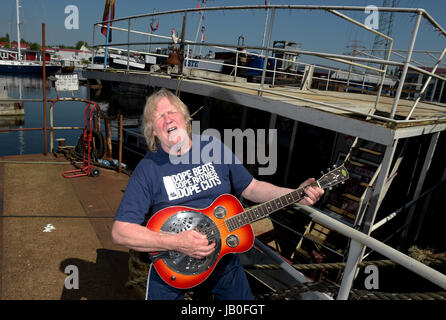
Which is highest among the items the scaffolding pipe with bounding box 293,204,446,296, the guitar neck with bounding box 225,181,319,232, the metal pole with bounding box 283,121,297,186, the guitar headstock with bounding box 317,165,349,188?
the guitar headstock with bounding box 317,165,349,188

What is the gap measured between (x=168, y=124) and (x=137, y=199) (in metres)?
0.69

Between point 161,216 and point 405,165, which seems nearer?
point 161,216

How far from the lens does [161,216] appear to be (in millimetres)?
2006

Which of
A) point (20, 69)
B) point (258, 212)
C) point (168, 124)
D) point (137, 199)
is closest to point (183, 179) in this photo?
point (137, 199)

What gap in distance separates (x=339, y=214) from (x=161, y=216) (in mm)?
4377

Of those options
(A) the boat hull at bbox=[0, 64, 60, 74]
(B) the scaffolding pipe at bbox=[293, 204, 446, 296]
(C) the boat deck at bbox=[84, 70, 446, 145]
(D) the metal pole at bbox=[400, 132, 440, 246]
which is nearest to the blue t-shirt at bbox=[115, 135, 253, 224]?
(B) the scaffolding pipe at bbox=[293, 204, 446, 296]

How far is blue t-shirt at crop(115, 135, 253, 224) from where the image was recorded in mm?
A: 1884

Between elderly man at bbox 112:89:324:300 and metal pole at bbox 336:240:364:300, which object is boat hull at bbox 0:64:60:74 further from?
metal pole at bbox 336:240:364:300

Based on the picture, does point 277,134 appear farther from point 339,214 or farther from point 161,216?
point 161,216

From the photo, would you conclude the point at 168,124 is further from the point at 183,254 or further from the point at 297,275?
the point at 297,275

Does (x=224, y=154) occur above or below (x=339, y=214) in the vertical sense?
above

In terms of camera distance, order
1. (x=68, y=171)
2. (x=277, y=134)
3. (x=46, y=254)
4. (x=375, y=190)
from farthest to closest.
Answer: (x=277, y=134) < (x=68, y=171) < (x=375, y=190) < (x=46, y=254)
